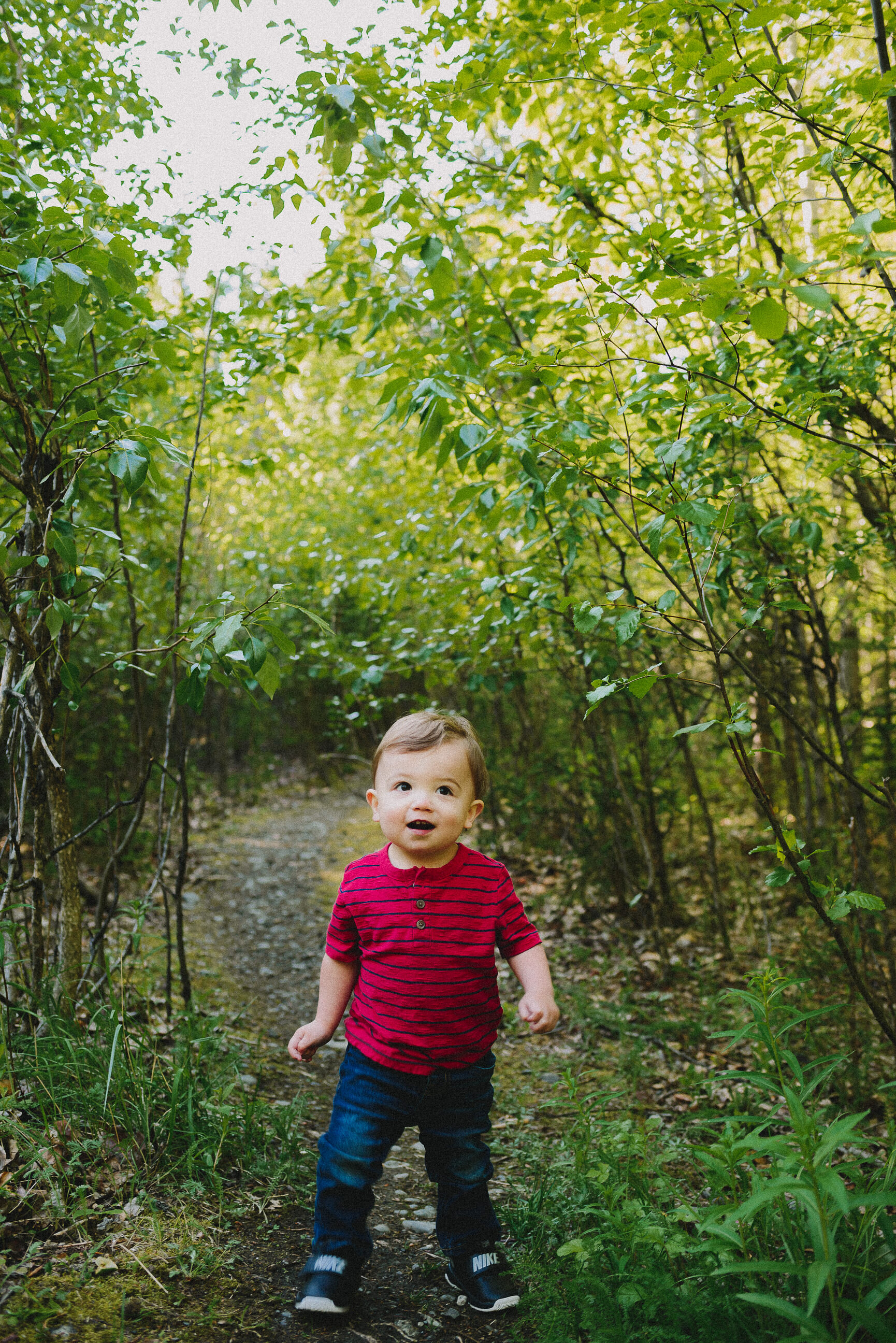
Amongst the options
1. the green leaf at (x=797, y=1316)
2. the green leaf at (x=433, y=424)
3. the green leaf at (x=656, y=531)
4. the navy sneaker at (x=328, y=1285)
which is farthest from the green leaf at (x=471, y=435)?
the navy sneaker at (x=328, y=1285)

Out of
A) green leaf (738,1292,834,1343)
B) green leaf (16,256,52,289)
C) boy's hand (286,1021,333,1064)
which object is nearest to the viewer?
green leaf (738,1292,834,1343)

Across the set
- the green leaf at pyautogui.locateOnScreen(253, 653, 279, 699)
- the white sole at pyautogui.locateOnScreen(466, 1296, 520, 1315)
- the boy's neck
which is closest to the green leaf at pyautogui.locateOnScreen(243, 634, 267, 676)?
the green leaf at pyautogui.locateOnScreen(253, 653, 279, 699)

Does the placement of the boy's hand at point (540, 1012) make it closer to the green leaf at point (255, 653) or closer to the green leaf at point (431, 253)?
the green leaf at point (255, 653)

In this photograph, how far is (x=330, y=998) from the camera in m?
2.09

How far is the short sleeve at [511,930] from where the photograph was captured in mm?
2043

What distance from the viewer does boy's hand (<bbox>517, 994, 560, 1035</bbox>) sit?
190 centimetres

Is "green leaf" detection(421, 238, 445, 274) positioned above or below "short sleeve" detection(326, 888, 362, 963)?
above

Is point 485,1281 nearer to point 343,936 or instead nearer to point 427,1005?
point 427,1005

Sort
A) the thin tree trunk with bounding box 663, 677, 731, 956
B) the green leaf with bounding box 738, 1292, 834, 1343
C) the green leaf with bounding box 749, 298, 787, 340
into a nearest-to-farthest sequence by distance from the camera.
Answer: the green leaf with bounding box 738, 1292, 834, 1343, the green leaf with bounding box 749, 298, 787, 340, the thin tree trunk with bounding box 663, 677, 731, 956

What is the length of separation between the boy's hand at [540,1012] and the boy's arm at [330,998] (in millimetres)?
453

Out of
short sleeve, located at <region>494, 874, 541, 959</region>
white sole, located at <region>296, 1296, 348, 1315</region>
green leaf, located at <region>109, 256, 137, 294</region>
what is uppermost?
green leaf, located at <region>109, 256, 137, 294</region>

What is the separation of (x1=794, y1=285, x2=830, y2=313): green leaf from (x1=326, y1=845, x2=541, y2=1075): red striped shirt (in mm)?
1346

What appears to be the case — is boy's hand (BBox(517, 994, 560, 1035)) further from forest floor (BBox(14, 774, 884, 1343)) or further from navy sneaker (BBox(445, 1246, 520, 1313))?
navy sneaker (BBox(445, 1246, 520, 1313))

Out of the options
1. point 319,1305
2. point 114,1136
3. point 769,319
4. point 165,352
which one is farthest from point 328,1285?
point 165,352
